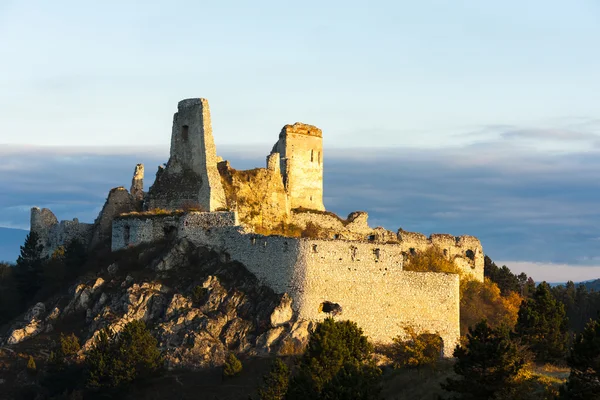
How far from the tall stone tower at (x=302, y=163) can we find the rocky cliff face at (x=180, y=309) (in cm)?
1629

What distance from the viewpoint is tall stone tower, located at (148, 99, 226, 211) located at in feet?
294

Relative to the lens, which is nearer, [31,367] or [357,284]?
[31,367]

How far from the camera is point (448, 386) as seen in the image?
62969 mm

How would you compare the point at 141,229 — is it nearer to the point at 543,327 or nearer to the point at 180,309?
the point at 180,309

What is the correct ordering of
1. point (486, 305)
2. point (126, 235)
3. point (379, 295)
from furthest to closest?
point (486, 305), point (126, 235), point (379, 295)

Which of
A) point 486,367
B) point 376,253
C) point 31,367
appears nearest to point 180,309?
point 31,367

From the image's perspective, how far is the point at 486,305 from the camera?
9519 cm

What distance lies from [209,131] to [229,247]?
10.9m

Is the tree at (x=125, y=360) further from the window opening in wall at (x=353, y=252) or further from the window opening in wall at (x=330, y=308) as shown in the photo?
the window opening in wall at (x=353, y=252)

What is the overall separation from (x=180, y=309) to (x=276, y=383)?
12739 millimetres

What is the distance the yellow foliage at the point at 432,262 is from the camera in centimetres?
9356

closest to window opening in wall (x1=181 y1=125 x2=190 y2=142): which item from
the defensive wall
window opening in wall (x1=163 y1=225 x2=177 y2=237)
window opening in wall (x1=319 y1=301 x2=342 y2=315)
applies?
window opening in wall (x1=163 y1=225 x2=177 y2=237)

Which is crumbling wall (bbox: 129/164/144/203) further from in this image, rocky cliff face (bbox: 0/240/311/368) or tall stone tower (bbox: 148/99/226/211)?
rocky cliff face (bbox: 0/240/311/368)

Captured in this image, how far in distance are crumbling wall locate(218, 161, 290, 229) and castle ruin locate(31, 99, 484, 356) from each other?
95 mm
